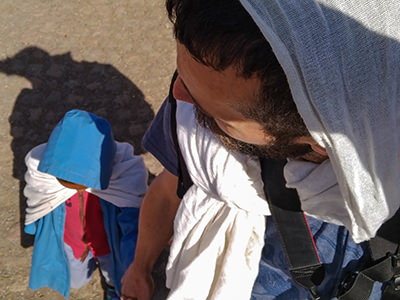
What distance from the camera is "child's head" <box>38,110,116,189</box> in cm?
199

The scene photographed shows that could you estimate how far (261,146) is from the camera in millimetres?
995

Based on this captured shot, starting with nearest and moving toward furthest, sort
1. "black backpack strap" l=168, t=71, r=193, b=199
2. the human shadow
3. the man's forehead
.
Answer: the man's forehead < "black backpack strap" l=168, t=71, r=193, b=199 < the human shadow

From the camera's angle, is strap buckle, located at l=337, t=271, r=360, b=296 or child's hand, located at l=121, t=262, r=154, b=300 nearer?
strap buckle, located at l=337, t=271, r=360, b=296

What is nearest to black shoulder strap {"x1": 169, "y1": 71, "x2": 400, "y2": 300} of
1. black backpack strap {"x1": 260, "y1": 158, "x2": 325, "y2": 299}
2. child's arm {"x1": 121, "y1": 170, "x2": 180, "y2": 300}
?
black backpack strap {"x1": 260, "y1": 158, "x2": 325, "y2": 299}

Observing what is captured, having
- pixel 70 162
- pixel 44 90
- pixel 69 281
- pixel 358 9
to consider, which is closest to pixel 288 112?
pixel 358 9

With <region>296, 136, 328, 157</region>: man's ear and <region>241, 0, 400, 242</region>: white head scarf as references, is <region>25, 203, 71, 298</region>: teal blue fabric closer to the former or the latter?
<region>296, 136, 328, 157</region>: man's ear

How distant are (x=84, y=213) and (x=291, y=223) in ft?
5.23

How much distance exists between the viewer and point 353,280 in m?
1.12

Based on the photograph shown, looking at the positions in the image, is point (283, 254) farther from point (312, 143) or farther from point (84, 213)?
point (84, 213)

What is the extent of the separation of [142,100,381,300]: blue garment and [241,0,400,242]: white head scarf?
0.50m

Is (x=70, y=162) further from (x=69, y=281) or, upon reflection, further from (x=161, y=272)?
(x=161, y=272)

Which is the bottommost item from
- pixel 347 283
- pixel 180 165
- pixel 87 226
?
pixel 87 226

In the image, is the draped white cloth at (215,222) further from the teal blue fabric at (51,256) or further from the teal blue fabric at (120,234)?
the teal blue fabric at (51,256)

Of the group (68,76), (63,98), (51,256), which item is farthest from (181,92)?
(68,76)
